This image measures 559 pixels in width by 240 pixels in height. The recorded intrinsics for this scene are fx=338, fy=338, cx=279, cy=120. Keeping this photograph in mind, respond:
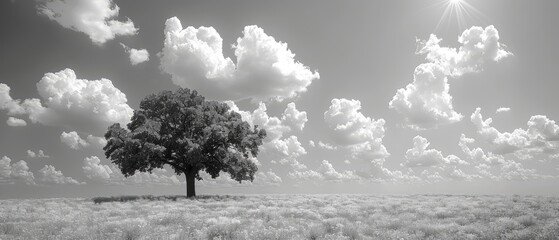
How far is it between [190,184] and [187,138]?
19.7 feet

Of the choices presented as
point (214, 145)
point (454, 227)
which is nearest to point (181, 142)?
point (214, 145)

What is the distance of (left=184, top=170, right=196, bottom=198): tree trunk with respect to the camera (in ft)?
116

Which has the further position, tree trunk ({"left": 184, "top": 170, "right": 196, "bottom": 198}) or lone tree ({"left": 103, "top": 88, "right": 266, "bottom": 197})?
tree trunk ({"left": 184, "top": 170, "right": 196, "bottom": 198})

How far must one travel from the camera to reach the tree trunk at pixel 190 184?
1391 inches

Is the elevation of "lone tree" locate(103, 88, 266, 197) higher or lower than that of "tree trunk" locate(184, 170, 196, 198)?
higher

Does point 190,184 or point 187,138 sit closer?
point 187,138

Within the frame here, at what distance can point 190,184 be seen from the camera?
35.7 metres

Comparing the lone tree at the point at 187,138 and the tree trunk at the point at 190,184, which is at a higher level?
the lone tree at the point at 187,138

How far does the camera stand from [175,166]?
35625mm

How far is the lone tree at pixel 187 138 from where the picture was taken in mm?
31375

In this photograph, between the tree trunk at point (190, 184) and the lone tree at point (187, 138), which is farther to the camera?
the tree trunk at point (190, 184)

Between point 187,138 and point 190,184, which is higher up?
point 187,138

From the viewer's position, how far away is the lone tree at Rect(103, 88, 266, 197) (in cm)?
3138

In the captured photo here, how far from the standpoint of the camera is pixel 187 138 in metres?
32.5
